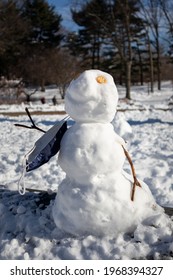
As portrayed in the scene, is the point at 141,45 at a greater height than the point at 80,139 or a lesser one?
greater

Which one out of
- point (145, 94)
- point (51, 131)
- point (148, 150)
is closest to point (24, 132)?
point (148, 150)

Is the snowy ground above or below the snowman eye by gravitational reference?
below

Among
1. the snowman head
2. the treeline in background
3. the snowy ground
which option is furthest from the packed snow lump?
the treeline in background

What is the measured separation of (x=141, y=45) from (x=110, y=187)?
118 feet

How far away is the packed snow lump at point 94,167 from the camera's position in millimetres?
2861

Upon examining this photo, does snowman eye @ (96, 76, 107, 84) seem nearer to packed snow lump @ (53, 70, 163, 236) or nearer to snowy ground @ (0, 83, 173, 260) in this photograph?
packed snow lump @ (53, 70, 163, 236)

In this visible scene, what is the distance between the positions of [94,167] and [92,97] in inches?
22.7

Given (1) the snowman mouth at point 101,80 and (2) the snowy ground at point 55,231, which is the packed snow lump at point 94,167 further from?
(2) the snowy ground at point 55,231

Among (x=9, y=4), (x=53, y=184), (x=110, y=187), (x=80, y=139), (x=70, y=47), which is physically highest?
(x=9, y=4)

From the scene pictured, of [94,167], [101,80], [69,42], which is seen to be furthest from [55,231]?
[69,42]

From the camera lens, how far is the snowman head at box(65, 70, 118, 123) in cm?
286
